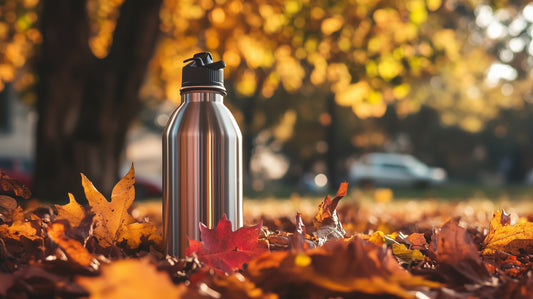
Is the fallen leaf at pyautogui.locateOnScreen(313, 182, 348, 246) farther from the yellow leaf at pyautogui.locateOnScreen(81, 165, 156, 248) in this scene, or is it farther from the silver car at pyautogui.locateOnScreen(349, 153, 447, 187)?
the silver car at pyautogui.locateOnScreen(349, 153, 447, 187)

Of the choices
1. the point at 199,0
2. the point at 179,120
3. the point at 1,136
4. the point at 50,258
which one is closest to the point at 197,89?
the point at 179,120

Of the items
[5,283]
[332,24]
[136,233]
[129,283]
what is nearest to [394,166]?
[332,24]

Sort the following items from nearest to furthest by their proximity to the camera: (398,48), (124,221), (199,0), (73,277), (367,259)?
(367,259)
(73,277)
(124,221)
(398,48)
(199,0)

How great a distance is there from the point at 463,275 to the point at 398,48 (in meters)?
6.82

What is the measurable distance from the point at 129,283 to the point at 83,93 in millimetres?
7054

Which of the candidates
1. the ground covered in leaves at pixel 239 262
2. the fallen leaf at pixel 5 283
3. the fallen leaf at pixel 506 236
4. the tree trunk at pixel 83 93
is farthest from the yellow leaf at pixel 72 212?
the tree trunk at pixel 83 93

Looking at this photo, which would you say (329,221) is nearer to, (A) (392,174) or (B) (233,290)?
(B) (233,290)

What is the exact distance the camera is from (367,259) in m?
0.81

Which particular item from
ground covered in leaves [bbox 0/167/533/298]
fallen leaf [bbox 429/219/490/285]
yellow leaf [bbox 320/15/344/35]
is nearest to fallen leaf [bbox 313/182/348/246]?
ground covered in leaves [bbox 0/167/533/298]

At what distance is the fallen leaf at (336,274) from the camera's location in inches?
30.6

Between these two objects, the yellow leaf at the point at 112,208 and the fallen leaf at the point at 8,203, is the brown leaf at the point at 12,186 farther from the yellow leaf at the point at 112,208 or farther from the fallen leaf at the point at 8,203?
the yellow leaf at the point at 112,208

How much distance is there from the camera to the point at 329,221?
1.31 metres

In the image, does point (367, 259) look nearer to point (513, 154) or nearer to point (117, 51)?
point (117, 51)

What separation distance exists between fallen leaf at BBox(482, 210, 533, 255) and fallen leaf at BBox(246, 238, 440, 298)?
603 millimetres
